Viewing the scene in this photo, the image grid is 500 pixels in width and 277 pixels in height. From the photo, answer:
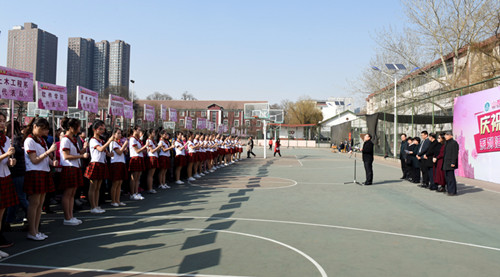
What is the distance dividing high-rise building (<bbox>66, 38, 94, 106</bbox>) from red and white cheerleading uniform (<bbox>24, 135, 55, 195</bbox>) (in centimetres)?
11189

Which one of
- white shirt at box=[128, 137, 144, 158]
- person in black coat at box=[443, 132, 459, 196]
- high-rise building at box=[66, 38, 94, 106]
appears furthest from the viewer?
high-rise building at box=[66, 38, 94, 106]

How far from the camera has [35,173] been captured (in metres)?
5.40

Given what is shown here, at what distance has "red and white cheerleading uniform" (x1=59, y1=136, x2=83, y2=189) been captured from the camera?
6.14 metres

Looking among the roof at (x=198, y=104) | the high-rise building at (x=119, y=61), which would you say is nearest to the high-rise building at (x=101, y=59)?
the high-rise building at (x=119, y=61)

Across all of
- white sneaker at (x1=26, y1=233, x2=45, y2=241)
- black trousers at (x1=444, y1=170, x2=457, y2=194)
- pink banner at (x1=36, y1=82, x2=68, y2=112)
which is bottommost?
white sneaker at (x1=26, y1=233, x2=45, y2=241)

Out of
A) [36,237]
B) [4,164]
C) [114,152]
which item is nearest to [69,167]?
[36,237]

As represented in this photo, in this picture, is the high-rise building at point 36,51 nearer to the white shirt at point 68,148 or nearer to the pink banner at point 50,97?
the pink banner at point 50,97

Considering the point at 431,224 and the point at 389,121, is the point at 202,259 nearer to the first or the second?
the point at 431,224

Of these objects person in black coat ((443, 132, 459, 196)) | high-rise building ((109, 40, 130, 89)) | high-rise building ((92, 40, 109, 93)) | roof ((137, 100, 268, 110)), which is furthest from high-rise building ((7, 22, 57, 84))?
person in black coat ((443, 132, 459, 196))

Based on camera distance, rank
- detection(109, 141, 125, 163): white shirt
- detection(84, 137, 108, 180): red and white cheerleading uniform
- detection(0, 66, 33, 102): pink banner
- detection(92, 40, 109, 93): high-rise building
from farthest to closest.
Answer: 1. detection(92, 40, 109, 93): high-rise building
2. detection(109, 141, 125, 163): white shirt
3. detection(0, 66, 33, 102): pink banner
4. detection(84, 137, 108, 180): red and white cheerleading uniform

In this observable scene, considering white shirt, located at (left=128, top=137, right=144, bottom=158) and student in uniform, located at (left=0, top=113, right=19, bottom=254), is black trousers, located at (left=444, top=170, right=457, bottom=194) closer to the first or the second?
white shirt, located at (left=128, top=137, right=144, bottom=158)

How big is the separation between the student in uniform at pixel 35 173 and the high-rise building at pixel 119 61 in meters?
116

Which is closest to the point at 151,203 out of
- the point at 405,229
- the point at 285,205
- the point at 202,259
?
the point at 285,205

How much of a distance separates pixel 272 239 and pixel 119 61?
124 m
